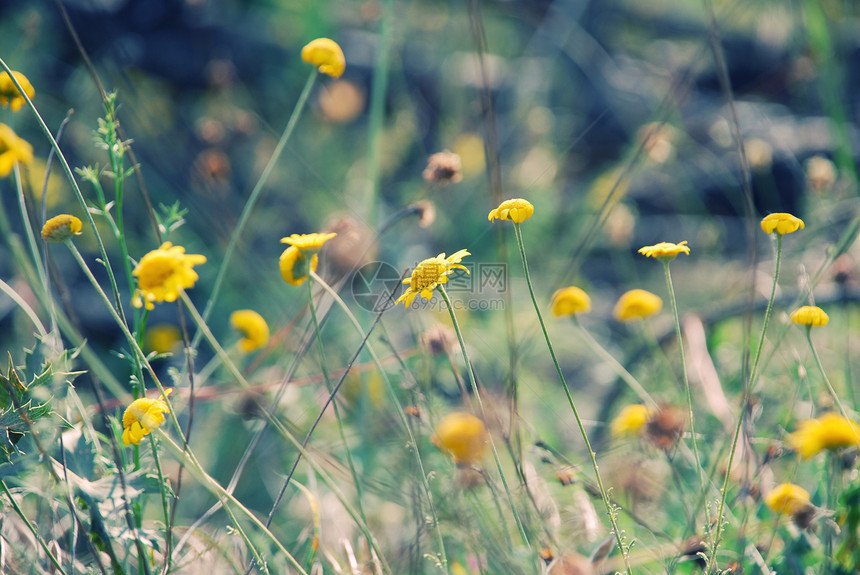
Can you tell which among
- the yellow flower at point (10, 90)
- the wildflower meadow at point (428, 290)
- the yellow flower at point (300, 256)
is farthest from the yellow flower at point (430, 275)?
the yellow flower at point (10, 90)

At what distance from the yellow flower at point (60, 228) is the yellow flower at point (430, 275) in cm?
36

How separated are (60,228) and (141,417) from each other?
0.24m

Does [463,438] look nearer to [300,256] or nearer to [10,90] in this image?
[300,256]

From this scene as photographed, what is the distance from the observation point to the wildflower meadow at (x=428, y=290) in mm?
646

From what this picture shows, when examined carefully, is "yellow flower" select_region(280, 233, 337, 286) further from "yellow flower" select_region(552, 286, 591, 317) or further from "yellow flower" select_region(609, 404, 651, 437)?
"yellow flower" select_region(609, 404, 651, 437)

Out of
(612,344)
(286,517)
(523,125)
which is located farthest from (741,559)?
(523,125)

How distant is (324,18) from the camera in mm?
2068

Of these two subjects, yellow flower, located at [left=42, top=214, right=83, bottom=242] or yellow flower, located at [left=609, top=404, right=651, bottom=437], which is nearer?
yellow flower, located at [left=42, top=214, right=83, bottom=242]

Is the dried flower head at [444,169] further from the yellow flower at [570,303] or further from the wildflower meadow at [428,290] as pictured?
the yellow flower at [570,303]

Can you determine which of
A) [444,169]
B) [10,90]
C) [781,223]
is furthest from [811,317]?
[10,90]

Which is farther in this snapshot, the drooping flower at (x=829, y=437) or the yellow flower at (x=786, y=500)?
the yellow flower at (x=786, y=500)

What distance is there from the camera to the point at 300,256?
660mm

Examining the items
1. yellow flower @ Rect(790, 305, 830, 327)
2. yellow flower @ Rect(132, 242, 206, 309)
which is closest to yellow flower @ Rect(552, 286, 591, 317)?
yellow flower @ Rect(790, 305, 830, 327)

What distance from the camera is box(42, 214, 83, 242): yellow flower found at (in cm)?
63
